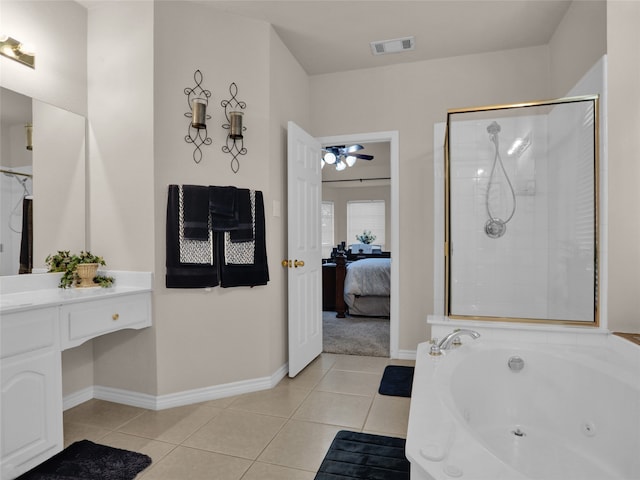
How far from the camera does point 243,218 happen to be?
2.70 meters

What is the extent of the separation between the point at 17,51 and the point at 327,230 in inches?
278

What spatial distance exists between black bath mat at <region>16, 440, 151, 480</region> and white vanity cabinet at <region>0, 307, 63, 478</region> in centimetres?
6

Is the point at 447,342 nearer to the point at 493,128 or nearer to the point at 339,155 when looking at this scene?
the point at 493,128

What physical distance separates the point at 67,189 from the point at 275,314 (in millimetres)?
1683

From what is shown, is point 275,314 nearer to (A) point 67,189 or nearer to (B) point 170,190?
(B) point 170,190

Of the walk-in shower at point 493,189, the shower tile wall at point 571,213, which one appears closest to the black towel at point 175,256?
the walk-in shower at point 493,189

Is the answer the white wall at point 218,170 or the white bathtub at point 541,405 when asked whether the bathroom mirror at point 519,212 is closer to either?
the white bathtub at point 541,405

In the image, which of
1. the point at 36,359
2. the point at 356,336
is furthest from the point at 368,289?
the point at 36,359

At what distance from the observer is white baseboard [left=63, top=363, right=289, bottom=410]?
2500mm

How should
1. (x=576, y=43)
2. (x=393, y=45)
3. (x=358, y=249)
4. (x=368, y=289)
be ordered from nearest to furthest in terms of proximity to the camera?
(x=576, y=43), (x=393, y=45), (x=368, y=289), (x=358, y=249)

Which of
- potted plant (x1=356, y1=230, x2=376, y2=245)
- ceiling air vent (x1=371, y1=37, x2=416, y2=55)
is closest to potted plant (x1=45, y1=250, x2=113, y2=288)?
ceiling air vent (x1=371, y1=37, x2=416, y2=55)

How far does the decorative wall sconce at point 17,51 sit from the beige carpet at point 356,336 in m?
3.23

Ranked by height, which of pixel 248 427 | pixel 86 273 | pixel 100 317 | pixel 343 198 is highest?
pixel 343 198

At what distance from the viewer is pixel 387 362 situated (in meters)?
3.44
